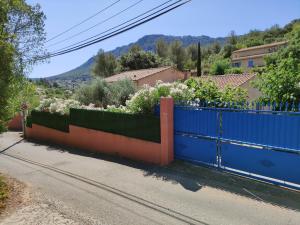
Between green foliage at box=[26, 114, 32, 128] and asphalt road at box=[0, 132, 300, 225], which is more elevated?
green foliage at box=[26, 114, 32, 128]

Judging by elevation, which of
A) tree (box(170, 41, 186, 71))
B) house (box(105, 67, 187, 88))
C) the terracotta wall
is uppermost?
tree (box(170, 41, 186, 71))

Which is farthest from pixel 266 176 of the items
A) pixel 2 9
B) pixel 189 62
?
pixel 189 62

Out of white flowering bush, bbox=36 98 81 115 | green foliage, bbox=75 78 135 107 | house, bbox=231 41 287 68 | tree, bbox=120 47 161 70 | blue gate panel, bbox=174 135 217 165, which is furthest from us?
house, bbox=231 41 287 68

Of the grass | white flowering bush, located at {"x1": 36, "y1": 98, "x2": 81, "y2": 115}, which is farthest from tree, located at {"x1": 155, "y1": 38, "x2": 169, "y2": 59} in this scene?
the grass

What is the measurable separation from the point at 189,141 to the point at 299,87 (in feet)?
11.9

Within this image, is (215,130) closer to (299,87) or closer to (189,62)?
(299,87)

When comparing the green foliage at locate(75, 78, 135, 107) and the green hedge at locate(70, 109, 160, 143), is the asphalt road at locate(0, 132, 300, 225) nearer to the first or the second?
the green hedge at locate(70, 109, 160, 143)

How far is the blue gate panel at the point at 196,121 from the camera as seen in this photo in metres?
8.12

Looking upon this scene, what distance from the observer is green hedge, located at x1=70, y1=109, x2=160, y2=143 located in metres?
9.55

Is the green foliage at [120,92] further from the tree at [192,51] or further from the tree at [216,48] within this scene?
the tree at [216,48]

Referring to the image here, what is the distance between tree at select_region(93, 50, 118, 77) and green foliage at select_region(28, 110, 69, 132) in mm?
36974

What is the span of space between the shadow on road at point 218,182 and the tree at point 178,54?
180ft

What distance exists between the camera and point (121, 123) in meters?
10.9

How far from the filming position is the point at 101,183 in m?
7.95
